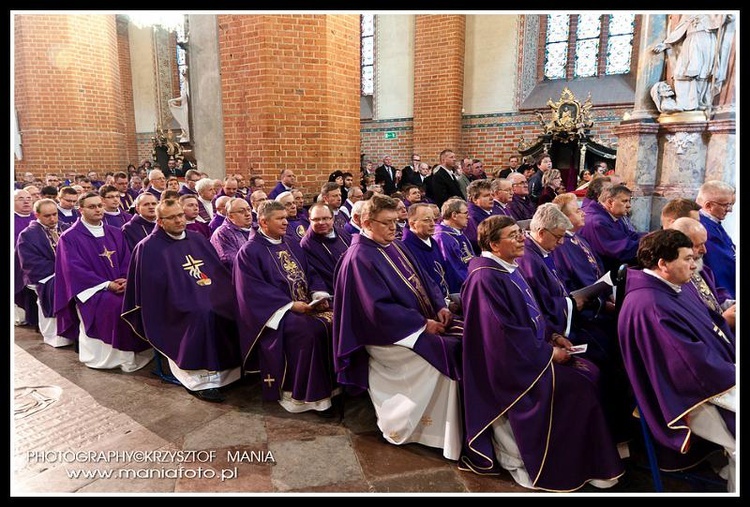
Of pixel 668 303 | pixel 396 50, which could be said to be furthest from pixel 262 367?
pixel 396 50

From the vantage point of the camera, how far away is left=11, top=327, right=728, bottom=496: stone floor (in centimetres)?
299

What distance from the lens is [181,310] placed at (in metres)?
4.21

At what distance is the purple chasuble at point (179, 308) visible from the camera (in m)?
4.21

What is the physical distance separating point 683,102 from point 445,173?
3789mm

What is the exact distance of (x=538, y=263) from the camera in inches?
139

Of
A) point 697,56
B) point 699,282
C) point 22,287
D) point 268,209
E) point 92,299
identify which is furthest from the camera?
point 697,56

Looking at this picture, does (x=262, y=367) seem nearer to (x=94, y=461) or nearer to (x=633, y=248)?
(x=94, y=461)

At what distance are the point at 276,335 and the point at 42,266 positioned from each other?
2969mm

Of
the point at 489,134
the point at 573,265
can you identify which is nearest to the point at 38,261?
the point at 573,265

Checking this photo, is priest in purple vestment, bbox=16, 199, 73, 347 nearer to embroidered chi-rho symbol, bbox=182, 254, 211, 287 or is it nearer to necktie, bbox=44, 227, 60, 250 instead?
necktie, bbox=44, 227, 60, 250

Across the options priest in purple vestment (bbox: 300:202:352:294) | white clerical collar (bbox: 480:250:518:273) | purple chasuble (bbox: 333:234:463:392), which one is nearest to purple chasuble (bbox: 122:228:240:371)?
priest in purple vestment (bbox: 300:202:352:294)

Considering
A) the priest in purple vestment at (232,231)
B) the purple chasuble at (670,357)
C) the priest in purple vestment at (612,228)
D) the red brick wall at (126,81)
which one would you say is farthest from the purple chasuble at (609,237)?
the red brick wall at (126,81)

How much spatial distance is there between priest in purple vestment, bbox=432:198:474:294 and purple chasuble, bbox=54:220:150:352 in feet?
9.52

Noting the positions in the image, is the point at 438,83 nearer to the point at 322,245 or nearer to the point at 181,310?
the point at 322,245
